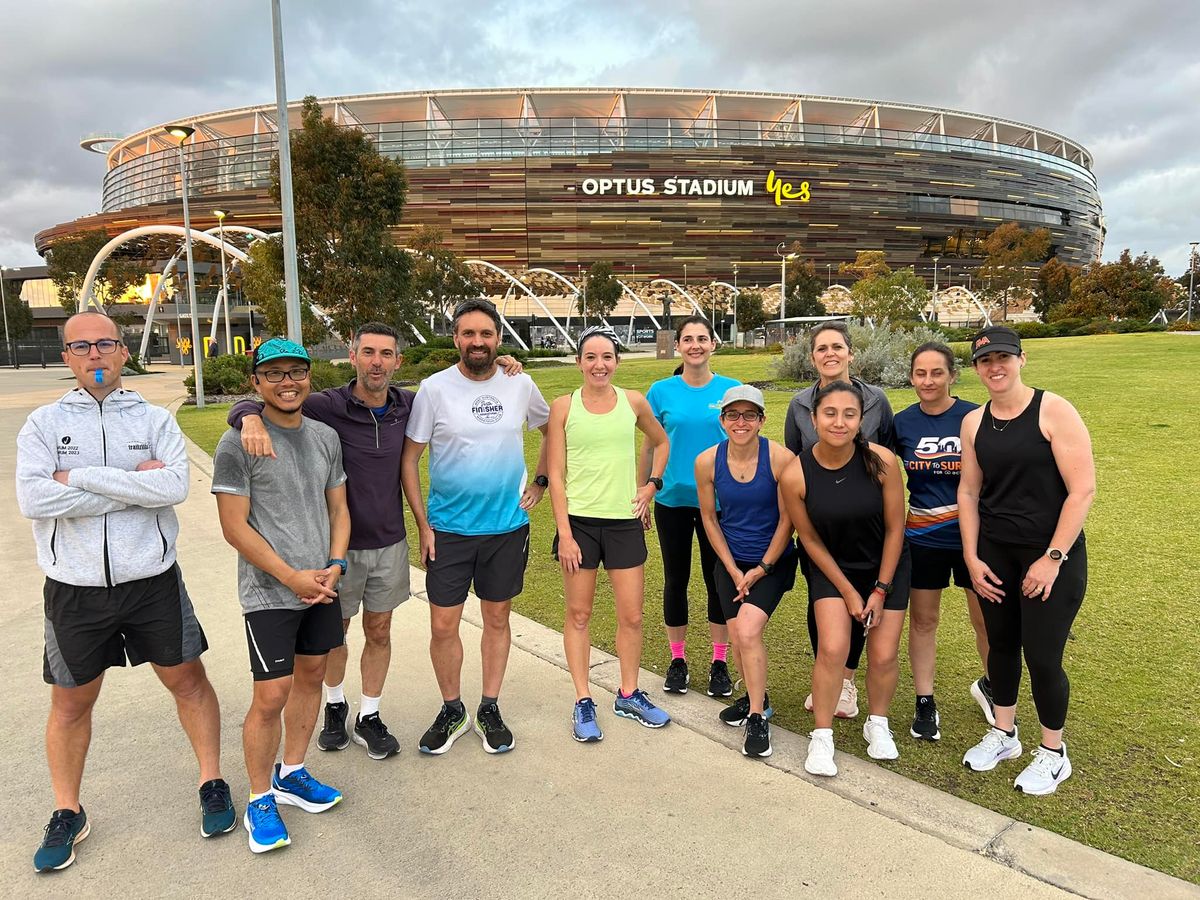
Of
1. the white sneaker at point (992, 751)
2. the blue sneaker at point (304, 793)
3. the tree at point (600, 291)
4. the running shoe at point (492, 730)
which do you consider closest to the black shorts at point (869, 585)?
the white sneaker at point (992, 751)

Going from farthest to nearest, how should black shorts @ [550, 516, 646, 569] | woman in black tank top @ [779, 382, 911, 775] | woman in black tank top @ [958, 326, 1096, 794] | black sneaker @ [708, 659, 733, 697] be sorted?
black sneaker @ [708, 659, 733, 697] → black shorts @ [550, 516, 646, 569] → woman in black tank top @ [779, 382, 911, 775] → woman in black tank top @ [958, 326, 1096, 794]

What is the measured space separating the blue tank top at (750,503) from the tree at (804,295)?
69.7 meters

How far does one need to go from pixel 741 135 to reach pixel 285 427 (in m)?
91.2

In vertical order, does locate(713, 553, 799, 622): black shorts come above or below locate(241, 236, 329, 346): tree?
below

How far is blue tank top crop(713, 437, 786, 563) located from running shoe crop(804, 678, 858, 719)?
33.5 inches

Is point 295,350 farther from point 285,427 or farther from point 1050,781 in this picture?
point 1050,781

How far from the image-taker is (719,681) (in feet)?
13.2

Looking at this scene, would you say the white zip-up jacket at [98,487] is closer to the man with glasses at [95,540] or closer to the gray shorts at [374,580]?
the man with glasses at [95,540]

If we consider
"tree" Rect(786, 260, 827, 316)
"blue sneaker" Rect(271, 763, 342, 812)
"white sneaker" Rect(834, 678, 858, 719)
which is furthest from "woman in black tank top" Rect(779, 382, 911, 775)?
"tree" Rect(786, 260, 827, 316)

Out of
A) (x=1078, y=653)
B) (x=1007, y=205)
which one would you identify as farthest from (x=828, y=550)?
(x=1007, y=205)

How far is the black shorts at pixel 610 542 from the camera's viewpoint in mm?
3686

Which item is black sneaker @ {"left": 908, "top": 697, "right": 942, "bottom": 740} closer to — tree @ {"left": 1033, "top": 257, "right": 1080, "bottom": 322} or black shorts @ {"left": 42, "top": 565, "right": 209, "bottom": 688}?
black shorts @ {"left": 42, "top": 565, "right": 209, "bottom": 688}

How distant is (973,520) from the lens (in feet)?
10.6

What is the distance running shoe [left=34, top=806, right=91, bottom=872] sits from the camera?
2.60m
